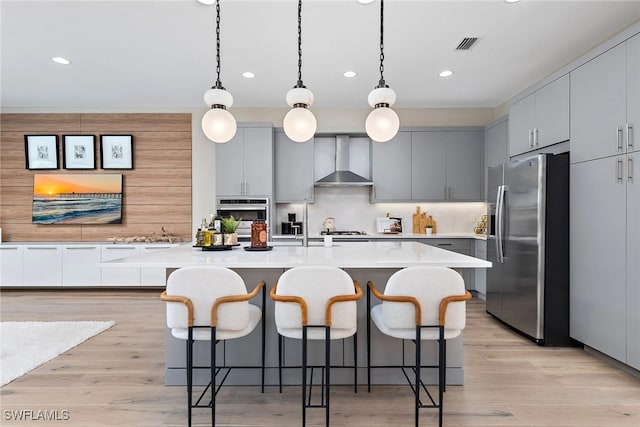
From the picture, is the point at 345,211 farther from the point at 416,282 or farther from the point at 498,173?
the point at 416,282

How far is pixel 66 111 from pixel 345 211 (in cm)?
440

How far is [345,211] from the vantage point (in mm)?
5594

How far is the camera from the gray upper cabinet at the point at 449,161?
5301mm

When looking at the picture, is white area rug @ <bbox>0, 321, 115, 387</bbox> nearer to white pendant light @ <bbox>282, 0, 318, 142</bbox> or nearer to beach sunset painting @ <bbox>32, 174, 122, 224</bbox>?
beach sunset painting @ <bbox>32, 174, 122, 224</bbox>

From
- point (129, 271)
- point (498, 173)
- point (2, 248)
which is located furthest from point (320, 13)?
point (2, 248)

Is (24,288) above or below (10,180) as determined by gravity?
below

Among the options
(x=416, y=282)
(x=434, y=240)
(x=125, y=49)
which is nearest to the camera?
(x=416, y=282)

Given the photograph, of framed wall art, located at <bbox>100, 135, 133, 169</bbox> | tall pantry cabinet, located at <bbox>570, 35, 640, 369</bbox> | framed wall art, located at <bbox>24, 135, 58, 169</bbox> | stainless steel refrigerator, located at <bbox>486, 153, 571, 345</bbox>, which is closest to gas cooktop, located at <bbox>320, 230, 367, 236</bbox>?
stainless steel refrigerator, located at <bbox>486, 153, 571, 345</bbox>

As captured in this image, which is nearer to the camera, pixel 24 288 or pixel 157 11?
pixel 157 11

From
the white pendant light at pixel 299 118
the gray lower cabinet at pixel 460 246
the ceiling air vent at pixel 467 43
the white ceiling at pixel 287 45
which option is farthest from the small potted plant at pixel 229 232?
the gray lower cabinet at pixel 460 246

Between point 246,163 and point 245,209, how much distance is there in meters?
0.63

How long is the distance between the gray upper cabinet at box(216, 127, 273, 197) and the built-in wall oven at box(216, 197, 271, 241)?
96 mm

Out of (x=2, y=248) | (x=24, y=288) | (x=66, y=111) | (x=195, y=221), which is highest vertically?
(x=66, y=111)

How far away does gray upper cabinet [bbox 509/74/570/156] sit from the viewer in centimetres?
331
